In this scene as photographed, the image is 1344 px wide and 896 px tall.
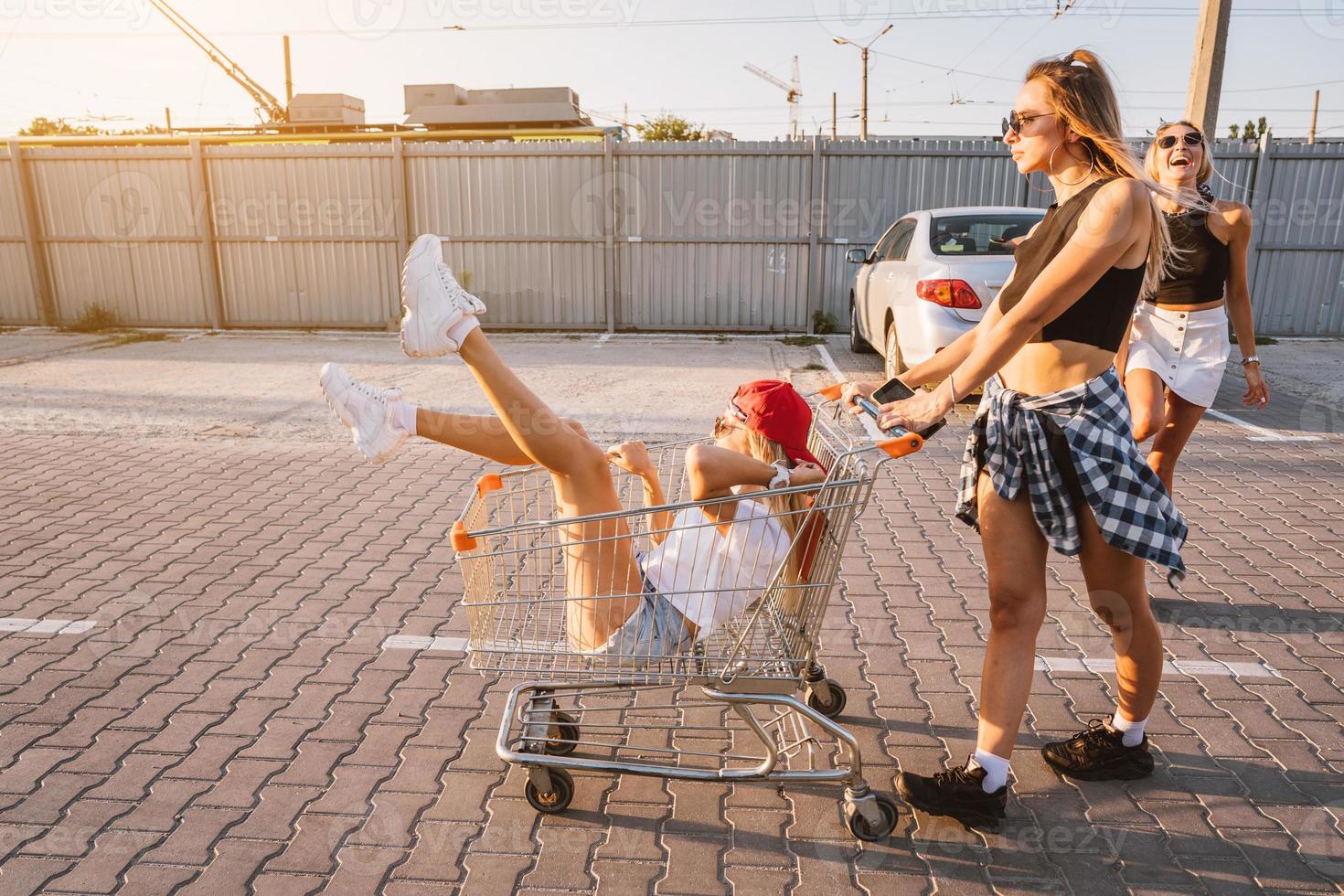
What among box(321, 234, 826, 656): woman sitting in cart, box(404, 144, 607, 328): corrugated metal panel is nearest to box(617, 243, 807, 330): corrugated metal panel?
box(404, 144, 607, 328): corrugated metal panel

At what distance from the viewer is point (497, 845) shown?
265cm

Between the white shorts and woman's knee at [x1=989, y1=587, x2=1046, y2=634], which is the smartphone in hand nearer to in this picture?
woman's knee at [x1=989, y1=587, x2=1046, y2=634]

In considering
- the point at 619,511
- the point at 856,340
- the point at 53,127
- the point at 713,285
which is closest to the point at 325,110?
the point at 713,285

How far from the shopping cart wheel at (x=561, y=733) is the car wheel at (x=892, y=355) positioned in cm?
605

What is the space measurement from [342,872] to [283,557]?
8.90ft

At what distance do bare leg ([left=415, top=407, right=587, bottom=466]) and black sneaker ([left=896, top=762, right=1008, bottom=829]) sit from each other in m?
1.52

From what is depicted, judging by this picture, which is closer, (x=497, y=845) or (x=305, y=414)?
(x=497, y=845)

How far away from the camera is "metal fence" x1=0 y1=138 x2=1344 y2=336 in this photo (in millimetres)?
12844

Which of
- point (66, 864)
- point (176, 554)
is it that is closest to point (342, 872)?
point (66, 864)

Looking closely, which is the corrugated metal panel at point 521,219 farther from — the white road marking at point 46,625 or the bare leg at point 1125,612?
the bare leg at point 1125,612

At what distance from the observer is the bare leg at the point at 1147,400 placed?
4.09 metres

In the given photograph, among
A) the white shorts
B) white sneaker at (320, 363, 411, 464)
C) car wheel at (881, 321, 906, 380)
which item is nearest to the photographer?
white sneaker at (320, 363, 411, 464)

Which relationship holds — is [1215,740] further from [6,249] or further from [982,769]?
[6,249]
